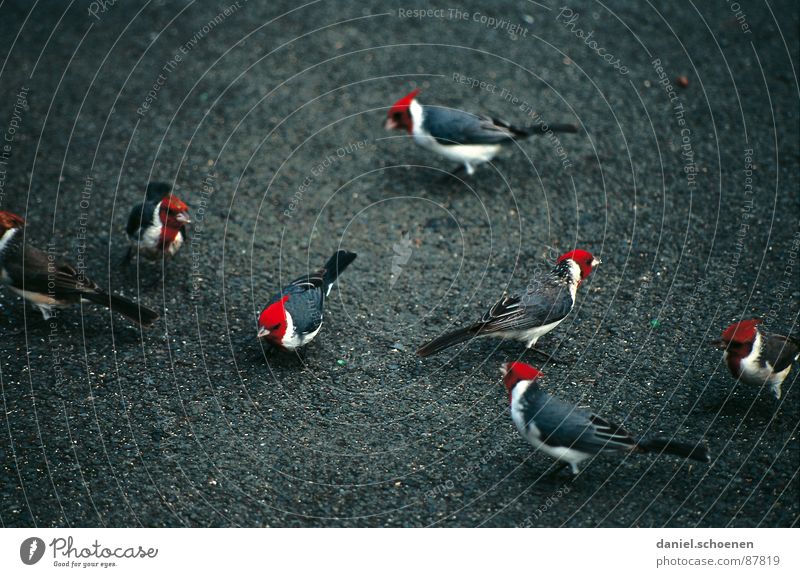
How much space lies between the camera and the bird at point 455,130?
7.51 metres

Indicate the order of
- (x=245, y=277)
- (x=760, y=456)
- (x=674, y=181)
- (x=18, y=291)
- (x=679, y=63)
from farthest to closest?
(x=679, y=63) → (x=674, y=181) → (x=245, y=277) → (x=18, y=291) → (x=760, y=456)

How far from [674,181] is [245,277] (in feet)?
13.8

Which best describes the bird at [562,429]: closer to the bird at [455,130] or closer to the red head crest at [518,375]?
the red head crest at [518,375]

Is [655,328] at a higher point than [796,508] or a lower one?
higher

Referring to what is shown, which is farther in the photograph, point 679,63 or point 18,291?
point 679,63

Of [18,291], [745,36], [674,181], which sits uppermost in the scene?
[745,36]

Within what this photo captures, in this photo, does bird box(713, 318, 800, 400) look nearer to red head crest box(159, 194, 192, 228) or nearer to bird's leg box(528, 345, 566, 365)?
bird's leg box(528, 345, 566, 365)

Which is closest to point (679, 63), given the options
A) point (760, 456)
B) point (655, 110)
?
point (655, 110)

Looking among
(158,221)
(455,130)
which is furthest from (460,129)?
(158,221)

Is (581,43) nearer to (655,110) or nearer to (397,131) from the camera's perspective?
(655,110)

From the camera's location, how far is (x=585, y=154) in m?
8.01

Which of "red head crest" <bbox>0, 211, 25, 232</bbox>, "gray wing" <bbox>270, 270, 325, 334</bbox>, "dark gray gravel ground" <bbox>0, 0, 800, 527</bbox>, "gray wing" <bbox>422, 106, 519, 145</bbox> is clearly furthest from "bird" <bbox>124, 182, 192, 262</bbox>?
"gray wing" <bbox>422, 106, 519, 145</bbox>

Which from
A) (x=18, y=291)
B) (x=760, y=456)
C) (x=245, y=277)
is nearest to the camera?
(x=760, y=456)

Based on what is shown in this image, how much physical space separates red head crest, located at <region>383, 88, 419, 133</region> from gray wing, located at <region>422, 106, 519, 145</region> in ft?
0.52
